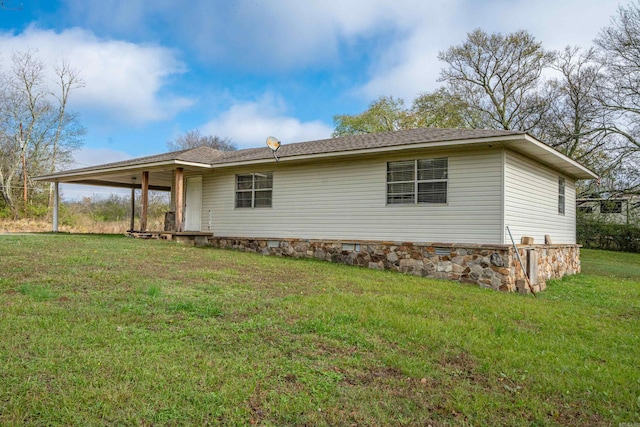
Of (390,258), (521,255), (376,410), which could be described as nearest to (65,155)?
(390,258)

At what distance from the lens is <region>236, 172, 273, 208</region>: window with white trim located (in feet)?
38.7

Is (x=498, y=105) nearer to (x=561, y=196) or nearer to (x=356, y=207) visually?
(x=561, y=196)

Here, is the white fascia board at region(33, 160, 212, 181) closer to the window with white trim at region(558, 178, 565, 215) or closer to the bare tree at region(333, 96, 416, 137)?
the window with white trim at region(558, 178, 565, 215)

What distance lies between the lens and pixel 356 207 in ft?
33.4

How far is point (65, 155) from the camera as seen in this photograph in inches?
1067

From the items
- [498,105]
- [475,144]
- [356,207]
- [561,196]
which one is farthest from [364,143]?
[498,105]

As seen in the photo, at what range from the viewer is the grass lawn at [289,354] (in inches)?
104

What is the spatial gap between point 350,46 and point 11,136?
2177 centimetres

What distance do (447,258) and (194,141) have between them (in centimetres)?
3209

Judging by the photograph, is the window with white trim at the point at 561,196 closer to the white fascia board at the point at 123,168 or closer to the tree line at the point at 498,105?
the tree line at the point at 498,105

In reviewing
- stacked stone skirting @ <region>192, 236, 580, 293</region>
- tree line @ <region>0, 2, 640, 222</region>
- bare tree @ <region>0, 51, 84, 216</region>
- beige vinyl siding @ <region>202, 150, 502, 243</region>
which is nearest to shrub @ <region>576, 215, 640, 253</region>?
tree line @ <region>0, 2, 640, 222</region>

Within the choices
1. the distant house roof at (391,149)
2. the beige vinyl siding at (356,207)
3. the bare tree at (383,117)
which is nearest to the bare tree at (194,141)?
the bare tree at (383,117)

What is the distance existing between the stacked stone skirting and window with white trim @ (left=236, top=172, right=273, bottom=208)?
1.07 m

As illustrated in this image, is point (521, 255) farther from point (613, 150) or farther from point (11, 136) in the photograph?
point (11, 136)
